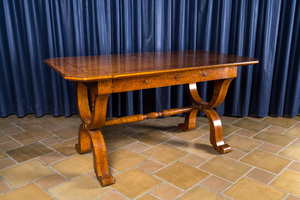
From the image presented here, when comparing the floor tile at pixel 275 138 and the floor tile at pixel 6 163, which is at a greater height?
the floor tile at pixel 6 163

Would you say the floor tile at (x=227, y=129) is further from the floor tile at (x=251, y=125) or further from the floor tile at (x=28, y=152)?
the floor tile at (x=28, y=152)

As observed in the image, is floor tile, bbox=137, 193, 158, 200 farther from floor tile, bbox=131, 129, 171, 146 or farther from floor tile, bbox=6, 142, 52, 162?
floor tile, bbox=6, 142, 52, 162

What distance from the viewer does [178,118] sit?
142 inches

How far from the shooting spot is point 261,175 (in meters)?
2.38

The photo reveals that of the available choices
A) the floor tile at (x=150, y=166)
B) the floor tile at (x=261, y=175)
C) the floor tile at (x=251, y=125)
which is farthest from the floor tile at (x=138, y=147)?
the floor tile at (x=251, y=125)

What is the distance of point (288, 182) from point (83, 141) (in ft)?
5.63

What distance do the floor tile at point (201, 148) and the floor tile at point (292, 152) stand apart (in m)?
0.63

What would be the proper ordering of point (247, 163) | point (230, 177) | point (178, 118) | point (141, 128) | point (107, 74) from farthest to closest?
point (178, 118) → point (141, 128) → point (247, 163) → point (230, 177) → point (107, 74)

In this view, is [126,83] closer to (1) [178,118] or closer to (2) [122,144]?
(2) [122,144]

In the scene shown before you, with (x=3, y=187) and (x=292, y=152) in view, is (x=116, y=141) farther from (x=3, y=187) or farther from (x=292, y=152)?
(x=292, y=152)

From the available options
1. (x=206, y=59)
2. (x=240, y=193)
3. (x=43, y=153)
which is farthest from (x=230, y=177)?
(x=43, y=153)

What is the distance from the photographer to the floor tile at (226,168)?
7.77 feet

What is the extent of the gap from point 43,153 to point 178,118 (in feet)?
5.28

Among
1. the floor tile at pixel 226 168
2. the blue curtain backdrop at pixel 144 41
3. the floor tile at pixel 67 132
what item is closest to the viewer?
the floor tile at pixel 226 168
